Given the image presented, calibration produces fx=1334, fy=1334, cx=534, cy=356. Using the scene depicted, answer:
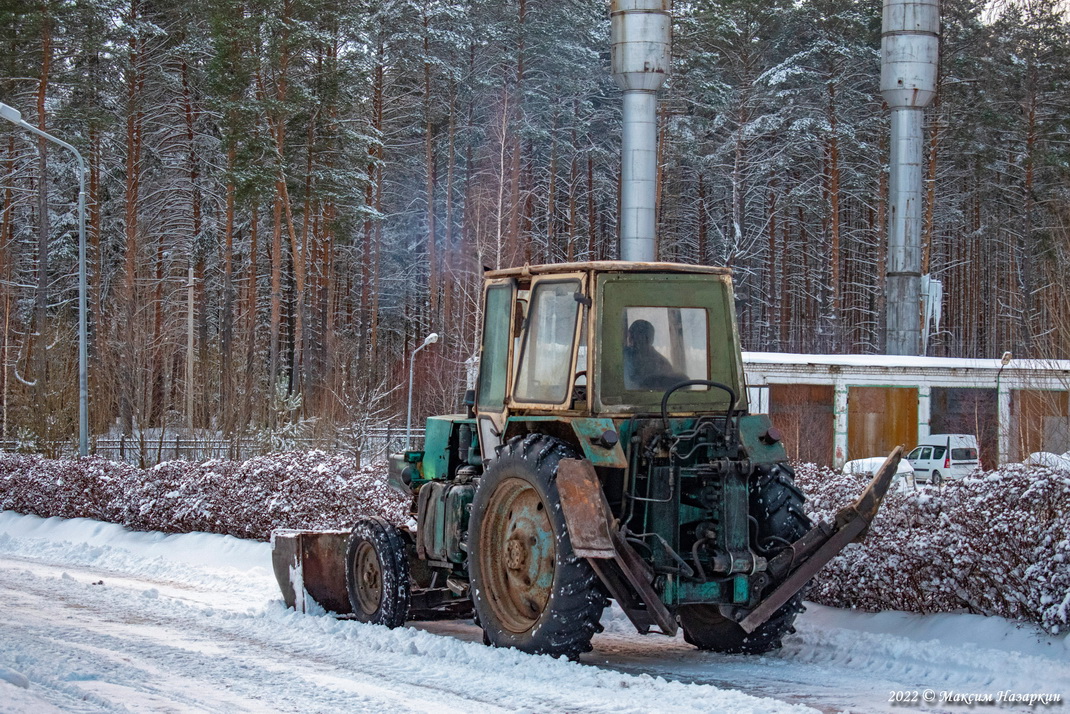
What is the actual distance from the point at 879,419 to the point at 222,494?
54.4ft

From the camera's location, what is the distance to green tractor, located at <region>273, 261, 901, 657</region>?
27.8 feet

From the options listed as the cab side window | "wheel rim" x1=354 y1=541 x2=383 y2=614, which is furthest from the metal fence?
the cab side window

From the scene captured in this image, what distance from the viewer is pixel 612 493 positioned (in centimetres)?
890

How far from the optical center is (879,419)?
1145 inches

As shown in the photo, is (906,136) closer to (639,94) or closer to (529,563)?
(639,94)

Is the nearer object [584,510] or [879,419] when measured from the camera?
[584,510]

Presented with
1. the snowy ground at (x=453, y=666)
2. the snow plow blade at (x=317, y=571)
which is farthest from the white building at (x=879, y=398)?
the snowy ground at (x=453, y=666)

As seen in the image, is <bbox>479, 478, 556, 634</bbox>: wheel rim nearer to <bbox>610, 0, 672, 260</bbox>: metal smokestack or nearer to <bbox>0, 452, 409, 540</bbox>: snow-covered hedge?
<bbox>0, 452, 409, 540</bbox>: snow-covered hedge

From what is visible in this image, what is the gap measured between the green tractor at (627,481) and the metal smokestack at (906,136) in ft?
73.8

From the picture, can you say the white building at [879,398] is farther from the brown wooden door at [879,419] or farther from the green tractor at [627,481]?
the green tractor at [627,481]

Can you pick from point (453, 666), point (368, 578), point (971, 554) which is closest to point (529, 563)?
point (453, 666)

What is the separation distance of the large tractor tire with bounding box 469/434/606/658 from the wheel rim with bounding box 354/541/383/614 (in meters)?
1.39

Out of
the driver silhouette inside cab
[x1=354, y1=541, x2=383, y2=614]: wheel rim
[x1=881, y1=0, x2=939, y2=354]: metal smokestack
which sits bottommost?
[x1=354, y1=541, x2=383, y2=614]: wheel rim

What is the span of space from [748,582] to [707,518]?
1.67ft
